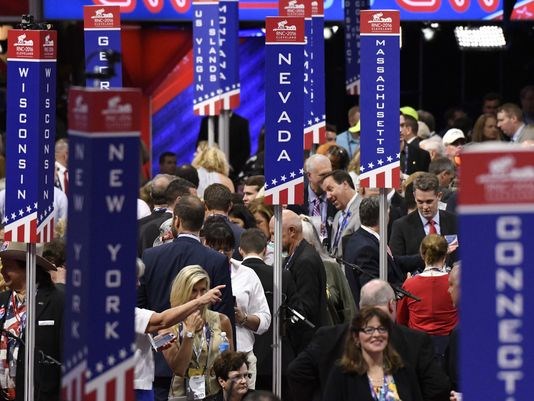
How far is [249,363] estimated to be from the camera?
1138cm

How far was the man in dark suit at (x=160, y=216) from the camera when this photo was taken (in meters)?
13.5

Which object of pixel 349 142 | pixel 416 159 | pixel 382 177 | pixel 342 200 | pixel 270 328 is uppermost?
pixel 382 177

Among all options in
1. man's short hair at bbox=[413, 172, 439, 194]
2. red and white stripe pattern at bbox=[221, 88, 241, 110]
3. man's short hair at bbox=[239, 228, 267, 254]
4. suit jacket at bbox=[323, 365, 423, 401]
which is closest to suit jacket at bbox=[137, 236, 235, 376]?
man's short hair at bbox=[239, 228, 267, 254]

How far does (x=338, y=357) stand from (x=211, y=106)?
31.4 feet

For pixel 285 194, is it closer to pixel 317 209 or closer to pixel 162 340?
pixel 162 340

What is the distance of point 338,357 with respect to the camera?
9.79 metres

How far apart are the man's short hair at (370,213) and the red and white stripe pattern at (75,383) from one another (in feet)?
21.6

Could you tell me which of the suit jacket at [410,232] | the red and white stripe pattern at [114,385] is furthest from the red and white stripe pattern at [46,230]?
the red and white stripe pattern at [114,385]

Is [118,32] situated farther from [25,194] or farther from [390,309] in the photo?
[390,309]

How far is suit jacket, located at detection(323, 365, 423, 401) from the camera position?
9.33 meters

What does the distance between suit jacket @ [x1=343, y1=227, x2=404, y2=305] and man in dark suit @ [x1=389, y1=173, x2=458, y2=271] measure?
58cm

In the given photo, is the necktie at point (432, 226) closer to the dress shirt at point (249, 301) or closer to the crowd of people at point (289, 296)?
the crowd of people at point (289, 296)

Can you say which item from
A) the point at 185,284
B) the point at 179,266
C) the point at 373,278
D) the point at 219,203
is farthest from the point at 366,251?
the point at 185,284

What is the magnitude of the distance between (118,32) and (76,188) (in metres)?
8.36
